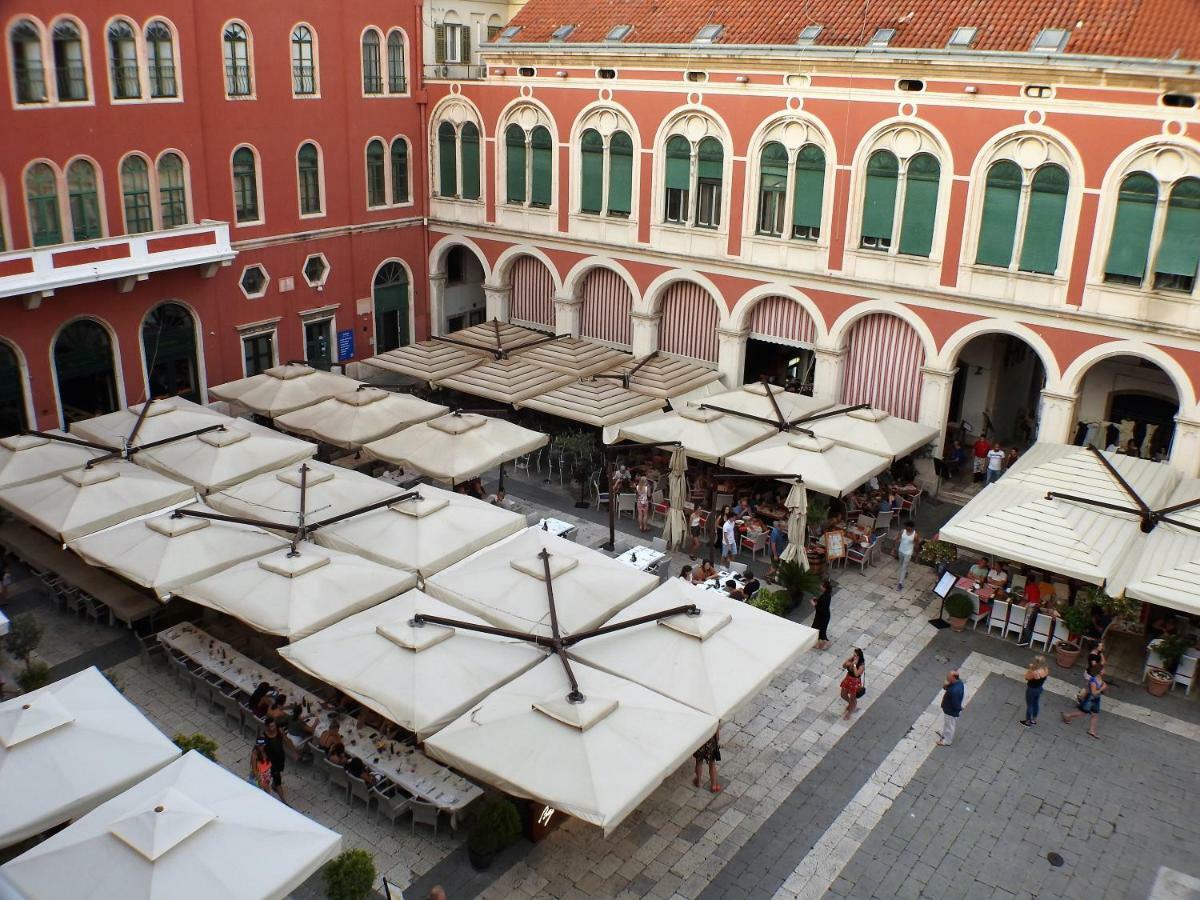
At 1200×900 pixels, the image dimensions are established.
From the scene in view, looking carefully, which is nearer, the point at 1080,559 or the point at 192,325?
the point at 1080,559

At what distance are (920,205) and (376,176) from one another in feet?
50.5

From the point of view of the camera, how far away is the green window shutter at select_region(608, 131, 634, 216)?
27745 millimetres

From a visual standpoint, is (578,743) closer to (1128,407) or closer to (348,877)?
(348,877)

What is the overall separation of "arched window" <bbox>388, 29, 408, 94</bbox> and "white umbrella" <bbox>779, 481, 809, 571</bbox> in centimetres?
1774

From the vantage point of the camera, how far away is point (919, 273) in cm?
2381

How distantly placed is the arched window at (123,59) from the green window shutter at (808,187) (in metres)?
15.2

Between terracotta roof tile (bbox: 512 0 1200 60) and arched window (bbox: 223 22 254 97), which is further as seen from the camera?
arched window (bbox: 223 22 254 97)

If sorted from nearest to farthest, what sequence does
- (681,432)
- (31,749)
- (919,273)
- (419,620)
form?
(31,749) → (419,620) → (681,432) → (919,273)

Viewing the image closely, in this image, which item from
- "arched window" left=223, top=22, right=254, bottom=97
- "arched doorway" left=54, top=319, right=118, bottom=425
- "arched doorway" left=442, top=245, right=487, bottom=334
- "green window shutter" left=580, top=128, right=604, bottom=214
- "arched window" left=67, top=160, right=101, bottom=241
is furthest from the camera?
"arched doorway" left=442, top=245, right=487, bottom=334

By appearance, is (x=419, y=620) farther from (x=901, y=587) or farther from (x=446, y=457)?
(x=901, y=587)

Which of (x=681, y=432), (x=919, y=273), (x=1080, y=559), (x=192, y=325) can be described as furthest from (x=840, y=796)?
(x=192, y=325)

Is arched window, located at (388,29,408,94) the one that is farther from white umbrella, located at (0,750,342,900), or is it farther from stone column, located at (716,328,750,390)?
white umbrella, located at (0,750,342,900)

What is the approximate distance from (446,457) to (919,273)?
1121cm

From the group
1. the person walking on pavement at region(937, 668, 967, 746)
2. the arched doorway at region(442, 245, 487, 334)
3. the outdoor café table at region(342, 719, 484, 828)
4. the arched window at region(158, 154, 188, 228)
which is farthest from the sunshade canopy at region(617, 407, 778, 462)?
the arched doorway at region(442, 245, 487, 334)
